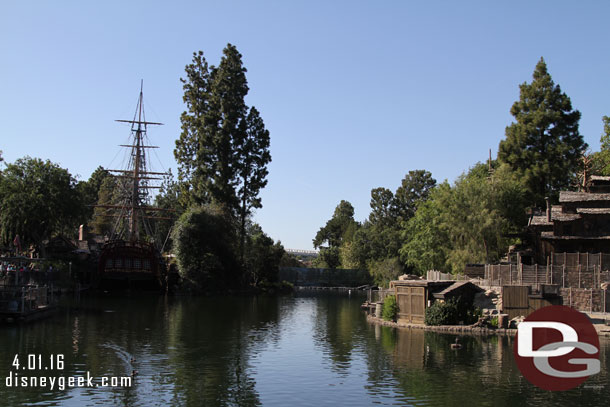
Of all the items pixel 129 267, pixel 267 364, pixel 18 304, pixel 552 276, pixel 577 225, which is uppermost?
pixel 577 225

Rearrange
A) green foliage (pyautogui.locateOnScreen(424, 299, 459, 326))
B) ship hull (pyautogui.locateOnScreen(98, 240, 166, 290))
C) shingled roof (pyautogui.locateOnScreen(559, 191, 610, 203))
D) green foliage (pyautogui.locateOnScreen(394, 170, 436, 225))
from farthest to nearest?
green foliage (pyautogui.locateOnScreen(394, 170, 436, 225)) < ship hull (pyautogui.locateOnScreen(98, 240, 166, 290)) < shingled roof (pyautogui.locateOnScreen(559, 191, 610, 203)) < green foliage (pyautogui.locateOnScreen(424, 299, 459, 326))

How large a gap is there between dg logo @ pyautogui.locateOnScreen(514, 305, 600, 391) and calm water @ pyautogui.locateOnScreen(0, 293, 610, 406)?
0.83 m

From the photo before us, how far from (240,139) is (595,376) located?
Result: 65.0 metres

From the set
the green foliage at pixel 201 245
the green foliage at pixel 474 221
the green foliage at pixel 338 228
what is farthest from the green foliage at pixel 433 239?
the green foliage at pixel 338 228

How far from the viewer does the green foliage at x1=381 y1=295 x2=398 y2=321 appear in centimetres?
4558

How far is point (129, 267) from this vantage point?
80.9 meters

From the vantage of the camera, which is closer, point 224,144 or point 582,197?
point 582,197

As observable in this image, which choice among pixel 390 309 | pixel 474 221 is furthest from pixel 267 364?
pixel 474 221

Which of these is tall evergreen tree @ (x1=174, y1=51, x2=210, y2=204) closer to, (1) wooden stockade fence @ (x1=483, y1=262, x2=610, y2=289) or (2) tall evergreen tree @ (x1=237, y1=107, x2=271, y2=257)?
(2) tall evergreen tree @ (x1=237, y1=107, x2=271, y2=257)

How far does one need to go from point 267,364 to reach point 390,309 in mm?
17863

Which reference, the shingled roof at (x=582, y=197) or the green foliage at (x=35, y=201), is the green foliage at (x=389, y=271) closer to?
the shingled roof at (x=582, y=197)

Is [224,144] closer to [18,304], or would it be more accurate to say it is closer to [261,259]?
[261,259]

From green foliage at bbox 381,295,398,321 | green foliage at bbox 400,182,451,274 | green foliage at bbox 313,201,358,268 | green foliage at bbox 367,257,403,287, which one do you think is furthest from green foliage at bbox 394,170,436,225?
green foliage at bbox 381,295,398,321

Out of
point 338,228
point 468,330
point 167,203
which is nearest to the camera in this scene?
point 468,330
